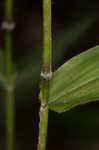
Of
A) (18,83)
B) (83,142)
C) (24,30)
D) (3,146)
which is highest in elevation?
(24,30)

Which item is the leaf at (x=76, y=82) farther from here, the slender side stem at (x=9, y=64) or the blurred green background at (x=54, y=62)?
the blurred green background at (x=54, y=62)

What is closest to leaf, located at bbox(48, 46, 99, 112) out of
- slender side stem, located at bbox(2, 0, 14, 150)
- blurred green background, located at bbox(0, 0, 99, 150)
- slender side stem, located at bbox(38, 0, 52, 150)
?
slender side stem, located at bbox(38, 0, 52, 150)

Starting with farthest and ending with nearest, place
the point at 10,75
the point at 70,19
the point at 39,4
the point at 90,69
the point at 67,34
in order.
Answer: the point at 39,4 → the point at 70,19 → the point at 67,34 → the point at 10,75 → the point at 90,69

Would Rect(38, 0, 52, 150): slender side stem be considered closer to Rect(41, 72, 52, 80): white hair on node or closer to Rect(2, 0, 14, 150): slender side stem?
Rect(41, 72, 52, 80): white hair on node

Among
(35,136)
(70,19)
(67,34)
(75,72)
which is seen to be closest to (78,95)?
(75,72)

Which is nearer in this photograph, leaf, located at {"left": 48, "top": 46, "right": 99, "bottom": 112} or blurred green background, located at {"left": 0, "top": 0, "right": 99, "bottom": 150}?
leaf, located at {"left": 48, "top": 46, "right": 99, "bottom": 112}

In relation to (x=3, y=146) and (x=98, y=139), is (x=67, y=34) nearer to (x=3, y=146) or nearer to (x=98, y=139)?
(x=98, y=139)

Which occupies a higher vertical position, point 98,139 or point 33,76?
point 33,76

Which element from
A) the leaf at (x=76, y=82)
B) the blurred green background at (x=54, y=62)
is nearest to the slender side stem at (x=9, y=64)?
the blurred green background at (x=54, y=62)
